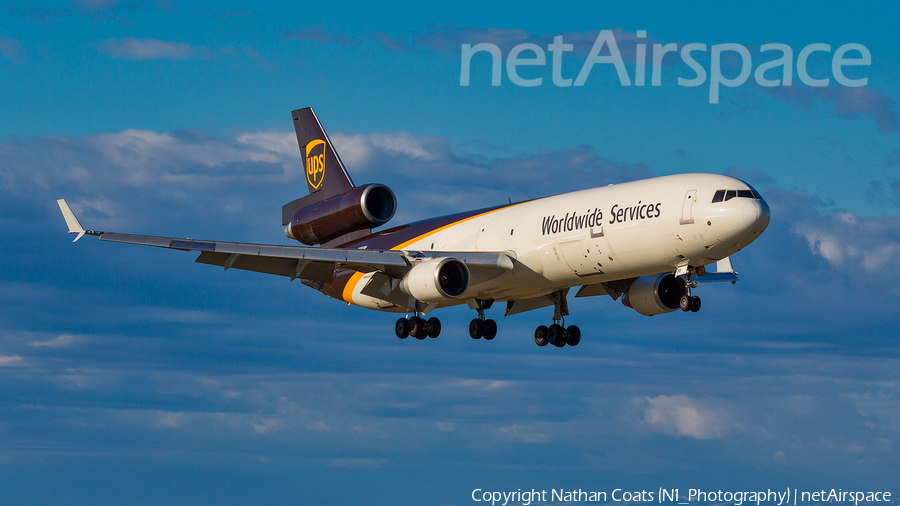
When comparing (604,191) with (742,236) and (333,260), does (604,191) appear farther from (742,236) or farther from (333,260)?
(333,260)

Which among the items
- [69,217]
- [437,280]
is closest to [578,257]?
[437,280]

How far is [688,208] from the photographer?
34.1 metres

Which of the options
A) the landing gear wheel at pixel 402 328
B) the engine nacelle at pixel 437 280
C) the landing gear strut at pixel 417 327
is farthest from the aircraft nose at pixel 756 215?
the landing gear wheel at pixel 402 328

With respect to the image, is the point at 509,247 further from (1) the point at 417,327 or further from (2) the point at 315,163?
(2) the point at 315,163

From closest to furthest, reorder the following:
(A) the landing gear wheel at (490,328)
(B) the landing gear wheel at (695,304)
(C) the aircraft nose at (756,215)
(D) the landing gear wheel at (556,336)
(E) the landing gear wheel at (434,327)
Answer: (C) the aircraft nose at (756,215), (B) the landing gear wheel at (695,304), (E) the landing gear wheel at (434,327), (D) the landing gear wheel at (556,336), (A) the landing gear wheel at (490,328)

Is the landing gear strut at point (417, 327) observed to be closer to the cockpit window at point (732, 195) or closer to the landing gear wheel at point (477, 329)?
the landing gear wheel at point (477, 329)

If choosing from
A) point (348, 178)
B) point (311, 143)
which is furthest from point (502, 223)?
point (311, 143)

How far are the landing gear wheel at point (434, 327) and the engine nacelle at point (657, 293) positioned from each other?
8.97m

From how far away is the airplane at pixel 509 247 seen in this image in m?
34.4

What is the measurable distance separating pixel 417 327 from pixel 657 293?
35.4 feet

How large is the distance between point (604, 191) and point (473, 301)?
1010 centimetres

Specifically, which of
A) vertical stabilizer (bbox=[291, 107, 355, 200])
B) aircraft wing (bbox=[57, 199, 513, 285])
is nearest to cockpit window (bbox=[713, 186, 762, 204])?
aircraft wing (bbox=[57, 199, 513, 285])

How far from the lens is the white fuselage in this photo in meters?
33.7

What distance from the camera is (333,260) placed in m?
40.9
